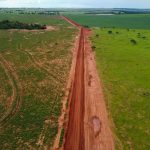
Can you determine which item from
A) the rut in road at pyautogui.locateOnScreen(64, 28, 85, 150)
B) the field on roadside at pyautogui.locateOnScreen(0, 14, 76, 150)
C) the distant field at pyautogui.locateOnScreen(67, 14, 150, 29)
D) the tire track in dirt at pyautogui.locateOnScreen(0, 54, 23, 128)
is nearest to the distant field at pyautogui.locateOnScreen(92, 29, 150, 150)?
the rut in road at pyautogui.locateOnScreen(64, 28, 85, 150)

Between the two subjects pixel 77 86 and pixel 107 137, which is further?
pixel 77 86

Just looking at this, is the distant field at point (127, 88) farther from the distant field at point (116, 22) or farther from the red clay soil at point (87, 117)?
the distant field at point (116, 22)

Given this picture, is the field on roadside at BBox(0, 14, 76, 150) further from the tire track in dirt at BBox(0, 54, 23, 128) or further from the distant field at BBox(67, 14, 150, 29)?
the distant field at BBox(67, 14, 150, 29)

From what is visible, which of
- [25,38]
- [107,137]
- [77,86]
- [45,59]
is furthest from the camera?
[25,38]

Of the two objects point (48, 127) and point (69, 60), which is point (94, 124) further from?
point (69, 60)

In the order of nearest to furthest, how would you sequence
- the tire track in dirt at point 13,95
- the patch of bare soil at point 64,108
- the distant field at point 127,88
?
the patch of bare soil at point 64,108, the distant field at point 127,88, the tire track in dirt at point 13,95

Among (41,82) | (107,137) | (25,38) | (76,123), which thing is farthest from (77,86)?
(25,38)

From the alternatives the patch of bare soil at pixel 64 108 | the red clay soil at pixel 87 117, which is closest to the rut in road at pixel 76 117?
the red clay soil at pixel 87 117
